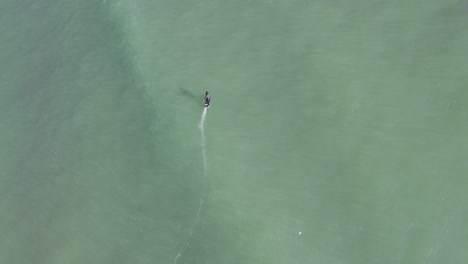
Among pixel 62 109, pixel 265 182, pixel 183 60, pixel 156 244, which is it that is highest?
pixel 183 60

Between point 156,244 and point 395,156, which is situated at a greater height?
point 395,156

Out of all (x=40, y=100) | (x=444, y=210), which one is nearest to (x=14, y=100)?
(x=40, y=100)

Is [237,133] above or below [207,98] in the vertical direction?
below

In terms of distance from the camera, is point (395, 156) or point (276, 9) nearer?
point (395, 156)

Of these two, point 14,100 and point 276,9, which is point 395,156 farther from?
point 14,100

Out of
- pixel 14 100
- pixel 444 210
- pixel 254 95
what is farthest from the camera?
pixel 14 100

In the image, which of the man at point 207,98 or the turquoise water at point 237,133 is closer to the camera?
the turquoise water at point 237,133

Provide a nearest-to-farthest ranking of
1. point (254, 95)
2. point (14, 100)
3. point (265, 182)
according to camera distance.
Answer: point (265, 182)
point (254, 95)
point (14, 100)

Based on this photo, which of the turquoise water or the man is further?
the man
